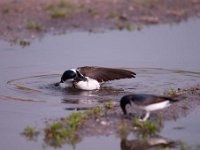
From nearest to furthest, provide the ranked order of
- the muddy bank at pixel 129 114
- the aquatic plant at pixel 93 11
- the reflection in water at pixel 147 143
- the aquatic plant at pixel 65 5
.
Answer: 1. the reflection in water at pixel 147 143
2. the muddy bank at pixel 129 114
3. the aquatic plant at pixel 93 11
4. the aquatic plant at pixel 65 5

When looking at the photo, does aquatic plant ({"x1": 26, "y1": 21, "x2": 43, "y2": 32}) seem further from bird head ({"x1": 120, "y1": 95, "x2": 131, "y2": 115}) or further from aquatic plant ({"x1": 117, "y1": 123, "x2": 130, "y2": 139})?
aquatic plant ({"x1": 117, "y1": 123, "x2": 130, "y2": 139})

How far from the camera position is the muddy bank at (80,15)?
14406mm

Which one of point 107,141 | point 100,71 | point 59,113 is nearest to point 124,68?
point 100,71

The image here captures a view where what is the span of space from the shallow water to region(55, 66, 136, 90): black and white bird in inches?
5.6

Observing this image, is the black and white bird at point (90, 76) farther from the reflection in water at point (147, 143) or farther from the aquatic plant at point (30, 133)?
the reflection in water at point (147, 143)

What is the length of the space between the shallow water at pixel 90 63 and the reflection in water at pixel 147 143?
0.11 metres

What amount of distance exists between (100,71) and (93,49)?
2151mm

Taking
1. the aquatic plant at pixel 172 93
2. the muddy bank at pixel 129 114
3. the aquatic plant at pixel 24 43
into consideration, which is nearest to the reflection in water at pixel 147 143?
the muddy bank at pixel 129 114

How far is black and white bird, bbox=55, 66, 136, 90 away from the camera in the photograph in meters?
10.7

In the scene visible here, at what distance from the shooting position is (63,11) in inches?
607

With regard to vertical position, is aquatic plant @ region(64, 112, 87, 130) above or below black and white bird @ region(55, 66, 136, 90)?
below

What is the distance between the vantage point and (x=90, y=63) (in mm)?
12195

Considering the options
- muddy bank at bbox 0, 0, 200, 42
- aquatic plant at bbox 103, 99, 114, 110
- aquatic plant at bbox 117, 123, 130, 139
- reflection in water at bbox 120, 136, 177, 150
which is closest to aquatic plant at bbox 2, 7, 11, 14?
muddy bank at bbox 0, 0, 200, 42

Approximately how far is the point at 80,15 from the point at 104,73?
4.65 m
